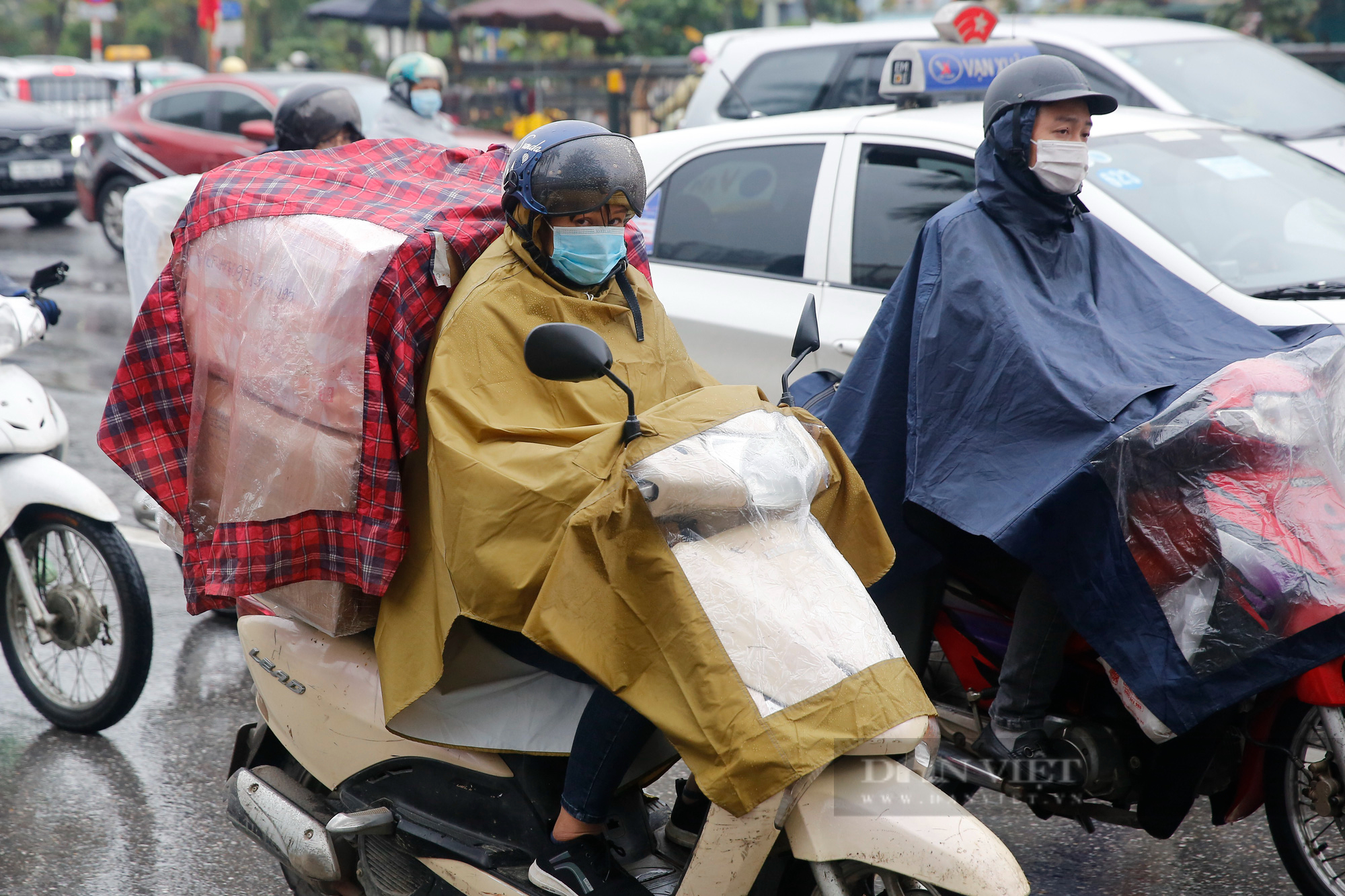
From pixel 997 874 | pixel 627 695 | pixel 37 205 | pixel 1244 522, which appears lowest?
pixel 37 205

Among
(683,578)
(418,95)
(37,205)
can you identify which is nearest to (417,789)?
(683,578)

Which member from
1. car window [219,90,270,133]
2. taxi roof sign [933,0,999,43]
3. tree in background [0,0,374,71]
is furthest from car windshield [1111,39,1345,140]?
tree in background [0,0,374,71]

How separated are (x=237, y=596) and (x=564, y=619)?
0.99 meters

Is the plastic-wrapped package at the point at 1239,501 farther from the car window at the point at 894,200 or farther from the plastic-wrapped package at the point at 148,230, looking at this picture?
the plastic-wrapped package at the point at 148,230

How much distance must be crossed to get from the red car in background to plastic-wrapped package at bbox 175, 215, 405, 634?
33.7 ft

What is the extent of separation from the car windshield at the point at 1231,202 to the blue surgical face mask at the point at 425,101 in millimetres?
4515

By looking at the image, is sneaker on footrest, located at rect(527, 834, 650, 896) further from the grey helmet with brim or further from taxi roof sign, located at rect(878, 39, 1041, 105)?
taxi roof sign, located at rect(878, 39, 1041, 105)

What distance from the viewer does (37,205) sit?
16.0 meters

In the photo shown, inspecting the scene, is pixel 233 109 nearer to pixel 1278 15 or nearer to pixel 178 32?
pixel 1278 15

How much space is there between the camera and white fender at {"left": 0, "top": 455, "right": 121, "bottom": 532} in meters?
4.20

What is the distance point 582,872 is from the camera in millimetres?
2668

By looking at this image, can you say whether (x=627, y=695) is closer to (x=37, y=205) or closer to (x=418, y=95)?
(x=418, y=95)

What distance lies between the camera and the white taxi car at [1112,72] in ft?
25.5

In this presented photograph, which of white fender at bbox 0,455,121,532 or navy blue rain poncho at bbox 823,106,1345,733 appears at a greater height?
navy blue rain poncho at bbox 823,106,1345,733
